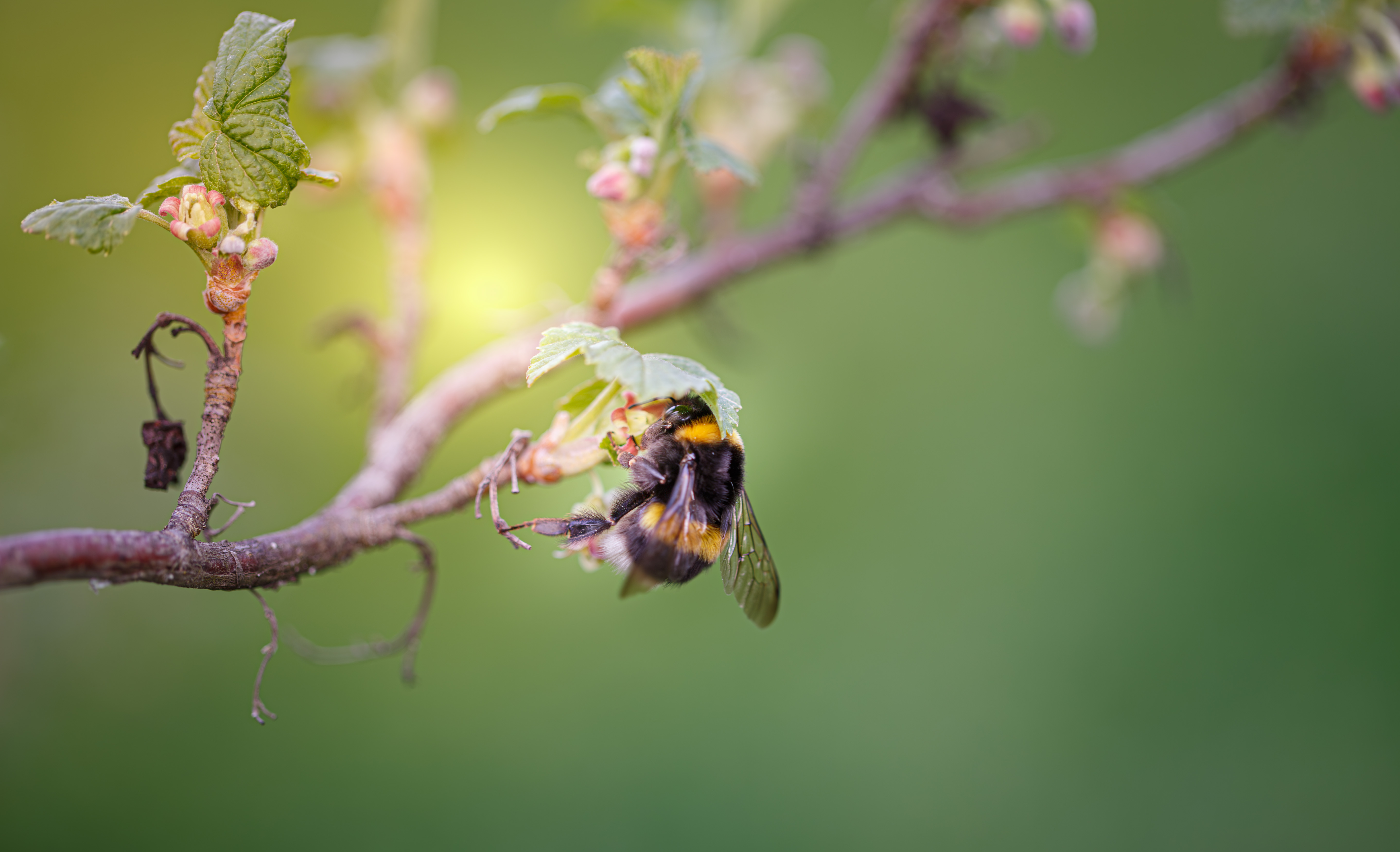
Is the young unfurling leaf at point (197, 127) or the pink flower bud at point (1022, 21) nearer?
the young unfurling leaf at point (197, 127)

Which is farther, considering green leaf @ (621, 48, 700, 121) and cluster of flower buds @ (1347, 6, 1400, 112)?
cluster of flower buds @ (1347, 6, 1400, 112)

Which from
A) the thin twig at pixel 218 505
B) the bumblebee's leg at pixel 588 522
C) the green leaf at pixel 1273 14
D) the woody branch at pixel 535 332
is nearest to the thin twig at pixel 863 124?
the woody branch at pixel 535 332

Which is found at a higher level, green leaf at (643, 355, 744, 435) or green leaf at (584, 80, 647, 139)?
green leaf at (584, 80, 647, 139)

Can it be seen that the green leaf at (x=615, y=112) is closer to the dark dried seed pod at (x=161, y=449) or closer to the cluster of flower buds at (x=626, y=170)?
the cluster of flower buds at (x=626, y=170)

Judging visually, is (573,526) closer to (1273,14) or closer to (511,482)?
(511,482)

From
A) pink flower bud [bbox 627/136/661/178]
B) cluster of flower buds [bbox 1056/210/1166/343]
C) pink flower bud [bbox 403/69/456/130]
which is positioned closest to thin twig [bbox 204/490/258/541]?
pink flower bud [bbox 627/136/661/178]

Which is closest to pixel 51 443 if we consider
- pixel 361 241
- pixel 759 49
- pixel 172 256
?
pixel 172 256

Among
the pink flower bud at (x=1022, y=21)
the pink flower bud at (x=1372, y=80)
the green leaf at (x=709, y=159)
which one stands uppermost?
the pink flower bud at (x=1022, y=21)

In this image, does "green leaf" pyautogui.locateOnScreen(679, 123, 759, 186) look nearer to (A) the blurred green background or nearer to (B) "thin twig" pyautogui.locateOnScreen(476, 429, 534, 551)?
(B) "thin twig" pyautogui.locateOnScreen(476, 429, 534, 551)
